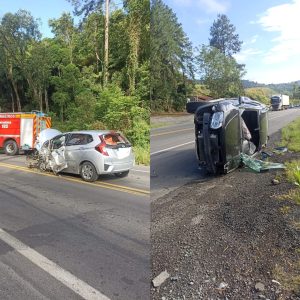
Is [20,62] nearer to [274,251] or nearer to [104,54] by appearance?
[104,54]

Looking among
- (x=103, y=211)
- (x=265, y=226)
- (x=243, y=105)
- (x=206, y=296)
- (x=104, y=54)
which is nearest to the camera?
(x=206, y=296)

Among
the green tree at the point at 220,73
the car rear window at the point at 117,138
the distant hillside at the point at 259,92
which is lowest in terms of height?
the car rear window at the point at 117,138

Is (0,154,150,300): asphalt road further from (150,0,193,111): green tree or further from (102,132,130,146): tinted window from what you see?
(150,0,193,111): green tree

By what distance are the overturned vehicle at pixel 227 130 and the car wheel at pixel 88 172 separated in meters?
6.25

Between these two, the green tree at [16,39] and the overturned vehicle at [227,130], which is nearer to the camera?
the overturned vehicle at [227,130]

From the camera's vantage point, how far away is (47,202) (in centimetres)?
613

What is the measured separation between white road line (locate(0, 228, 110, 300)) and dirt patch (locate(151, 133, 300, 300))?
1332mm

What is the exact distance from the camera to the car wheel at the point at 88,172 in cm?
803

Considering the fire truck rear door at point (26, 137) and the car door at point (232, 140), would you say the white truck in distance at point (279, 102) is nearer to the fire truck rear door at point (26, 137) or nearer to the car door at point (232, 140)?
the car door at point (232, 140)

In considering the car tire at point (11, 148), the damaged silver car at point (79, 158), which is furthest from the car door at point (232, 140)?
the car tire at point (11, 148)

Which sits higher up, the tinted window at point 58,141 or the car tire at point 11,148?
the tinted window at point 58,141

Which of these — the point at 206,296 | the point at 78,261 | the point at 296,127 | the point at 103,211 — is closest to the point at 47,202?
the point at 103,211

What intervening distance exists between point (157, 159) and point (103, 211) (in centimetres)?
417

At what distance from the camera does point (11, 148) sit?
612 inches
